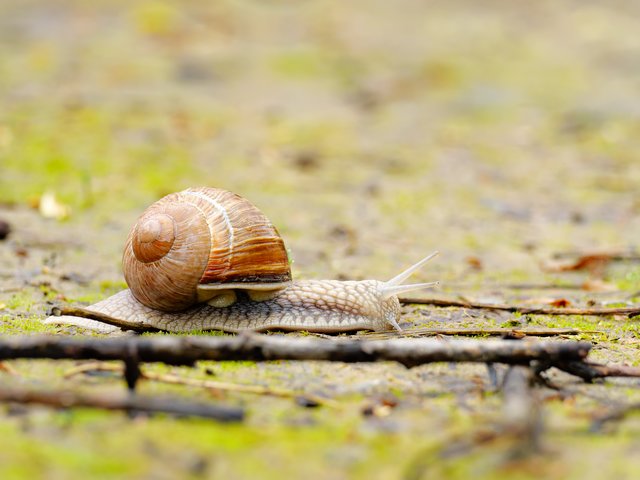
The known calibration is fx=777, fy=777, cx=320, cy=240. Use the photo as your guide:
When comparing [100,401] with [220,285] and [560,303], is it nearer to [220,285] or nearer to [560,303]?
[220,285]

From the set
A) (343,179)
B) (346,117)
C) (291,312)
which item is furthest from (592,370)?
(346,117)

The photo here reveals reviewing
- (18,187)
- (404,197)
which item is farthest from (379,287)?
(18,187)

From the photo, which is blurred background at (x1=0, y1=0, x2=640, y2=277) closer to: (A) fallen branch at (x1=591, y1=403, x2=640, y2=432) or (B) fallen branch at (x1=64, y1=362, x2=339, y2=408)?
(B) fallen branch at (x1=64, y1=362, x2=339, y2=408)

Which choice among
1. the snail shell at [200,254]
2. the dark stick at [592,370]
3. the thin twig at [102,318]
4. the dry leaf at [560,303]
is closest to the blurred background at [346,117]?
the dry leaf at [560,303]

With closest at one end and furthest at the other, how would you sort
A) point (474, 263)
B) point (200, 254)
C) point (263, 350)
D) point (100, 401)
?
1. point (100, 401)
2. point (263, 350)
3. point (200, 254)
4. point (474, 263)

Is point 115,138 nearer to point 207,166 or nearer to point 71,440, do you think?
point 207,166

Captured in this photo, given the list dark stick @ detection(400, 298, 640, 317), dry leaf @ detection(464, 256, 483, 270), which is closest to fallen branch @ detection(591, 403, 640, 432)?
dark stick @ detection(400, 298, 640, 317)
